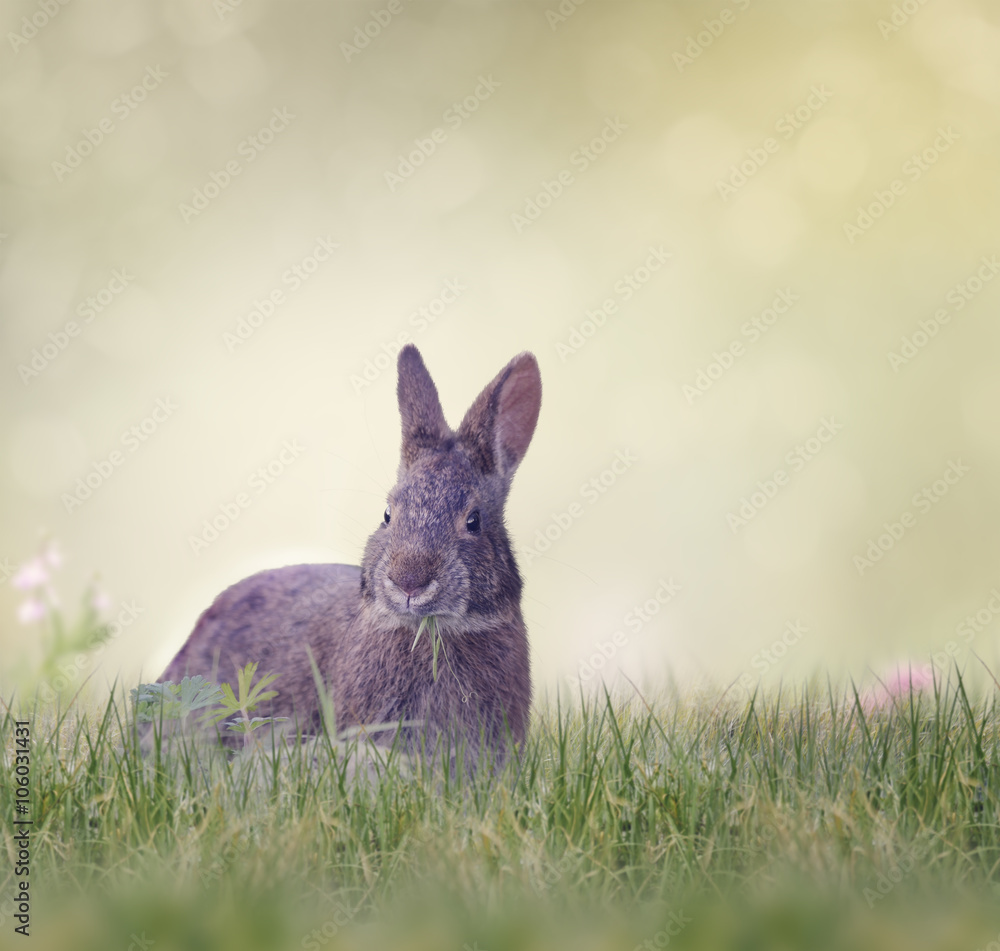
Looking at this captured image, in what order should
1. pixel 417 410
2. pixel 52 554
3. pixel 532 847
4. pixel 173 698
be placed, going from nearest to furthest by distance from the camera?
1. pixel 532 847
2. pixel 173 698
3. pixel 417 410
4. pixel 52 554

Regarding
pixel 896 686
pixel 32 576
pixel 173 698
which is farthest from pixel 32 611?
pixel 896 686

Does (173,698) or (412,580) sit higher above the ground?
(412,580)

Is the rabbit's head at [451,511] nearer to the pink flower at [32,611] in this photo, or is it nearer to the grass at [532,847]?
the grass at [532,847]

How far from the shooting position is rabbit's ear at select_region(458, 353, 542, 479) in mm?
4617

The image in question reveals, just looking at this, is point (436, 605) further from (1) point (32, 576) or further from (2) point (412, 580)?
(1) point (32, 576)

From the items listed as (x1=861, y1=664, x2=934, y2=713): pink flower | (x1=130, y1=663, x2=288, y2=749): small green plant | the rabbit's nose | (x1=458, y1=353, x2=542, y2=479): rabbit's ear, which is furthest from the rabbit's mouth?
(x1=861, y1=664, x2=934, y2=713): pink flower

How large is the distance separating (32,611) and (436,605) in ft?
10.1

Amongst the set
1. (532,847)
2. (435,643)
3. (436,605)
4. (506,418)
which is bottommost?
(532,847)

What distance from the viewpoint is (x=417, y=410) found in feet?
15.4

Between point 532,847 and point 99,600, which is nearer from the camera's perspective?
point 532,847

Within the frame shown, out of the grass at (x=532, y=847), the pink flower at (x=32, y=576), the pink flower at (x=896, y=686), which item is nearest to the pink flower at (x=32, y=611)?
the pink flower at (x=32, y=576)

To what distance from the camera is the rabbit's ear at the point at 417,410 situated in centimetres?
470

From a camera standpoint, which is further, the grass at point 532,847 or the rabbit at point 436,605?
the rabbit at point 436,605

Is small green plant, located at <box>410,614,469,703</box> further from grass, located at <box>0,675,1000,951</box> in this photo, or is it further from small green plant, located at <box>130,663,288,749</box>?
small green plant, located at <box>130,663,288,749</box>
